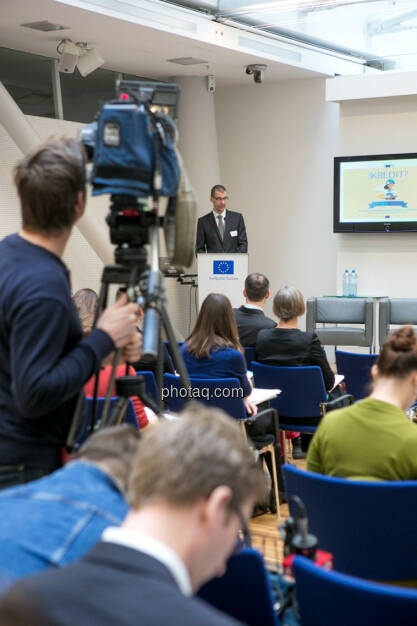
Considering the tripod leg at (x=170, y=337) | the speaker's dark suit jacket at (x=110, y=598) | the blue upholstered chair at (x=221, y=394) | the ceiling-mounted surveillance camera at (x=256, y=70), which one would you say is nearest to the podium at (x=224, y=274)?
the ceiling-mounted surveillance camera at (x=256, y=70)

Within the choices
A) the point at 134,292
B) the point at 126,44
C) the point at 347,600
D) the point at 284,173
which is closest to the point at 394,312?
the point at 284,173

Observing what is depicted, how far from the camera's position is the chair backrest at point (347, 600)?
4.07 ft

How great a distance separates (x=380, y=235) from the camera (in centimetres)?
845

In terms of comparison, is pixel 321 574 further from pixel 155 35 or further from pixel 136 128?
pixel 155 35

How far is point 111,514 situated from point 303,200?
8415 mm

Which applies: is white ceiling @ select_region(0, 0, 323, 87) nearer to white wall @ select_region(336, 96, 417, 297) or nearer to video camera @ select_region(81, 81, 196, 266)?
white wall @ select_region(336, 96, 417, 297)

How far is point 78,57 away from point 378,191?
3.66 m

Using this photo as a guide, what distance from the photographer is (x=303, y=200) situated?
9.37m

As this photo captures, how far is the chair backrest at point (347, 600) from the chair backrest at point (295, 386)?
2.86m

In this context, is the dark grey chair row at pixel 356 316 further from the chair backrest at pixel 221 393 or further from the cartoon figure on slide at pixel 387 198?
the chair backrest at pixel 221 393

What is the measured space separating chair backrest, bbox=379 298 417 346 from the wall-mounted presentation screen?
100cm

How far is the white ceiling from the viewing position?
6.38 meters

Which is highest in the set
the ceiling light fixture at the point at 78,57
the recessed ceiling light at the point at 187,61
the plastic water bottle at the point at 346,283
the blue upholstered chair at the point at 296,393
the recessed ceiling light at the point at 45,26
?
the recessed ceiling light at the point at 187,61

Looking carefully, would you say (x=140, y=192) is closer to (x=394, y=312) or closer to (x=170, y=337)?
(x=170, y=337)
